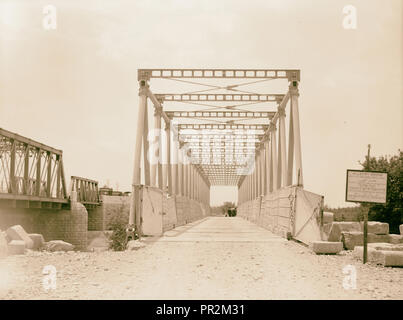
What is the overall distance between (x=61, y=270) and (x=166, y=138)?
20.9 meters

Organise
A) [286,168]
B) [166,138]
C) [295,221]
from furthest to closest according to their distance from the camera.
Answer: [166,138] → [286,168] → [295,221]

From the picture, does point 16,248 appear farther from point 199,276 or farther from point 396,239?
point 396,239

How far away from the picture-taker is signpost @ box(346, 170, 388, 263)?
12266mm

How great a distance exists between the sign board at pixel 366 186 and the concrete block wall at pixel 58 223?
27.9 meters

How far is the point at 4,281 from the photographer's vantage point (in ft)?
30.6

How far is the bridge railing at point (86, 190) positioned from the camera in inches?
1962

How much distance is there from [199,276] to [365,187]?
4.67 metres

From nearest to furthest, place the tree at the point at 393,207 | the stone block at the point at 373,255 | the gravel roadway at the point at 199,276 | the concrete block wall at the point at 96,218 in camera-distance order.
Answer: the gravel roadway at the point at 199,276, the stone block at the point at 373,255, the tree at the point at 393,207, the concrete block wall at the point at 96,218

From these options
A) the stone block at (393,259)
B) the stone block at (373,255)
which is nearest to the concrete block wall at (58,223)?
the stone block at (373,255)

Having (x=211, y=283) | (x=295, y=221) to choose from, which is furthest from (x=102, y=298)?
(x=295, y=221)

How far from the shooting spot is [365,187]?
12.3 metres

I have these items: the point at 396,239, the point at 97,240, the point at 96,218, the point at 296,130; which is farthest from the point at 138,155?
the point at 96,218

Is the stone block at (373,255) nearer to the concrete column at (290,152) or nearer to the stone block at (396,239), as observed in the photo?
the stone block at (396,239)
